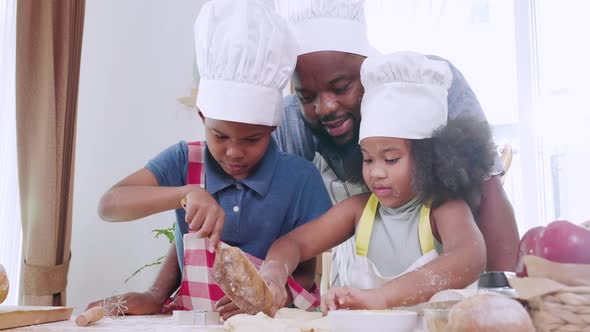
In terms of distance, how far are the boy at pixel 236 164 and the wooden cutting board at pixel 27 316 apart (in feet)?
0.61

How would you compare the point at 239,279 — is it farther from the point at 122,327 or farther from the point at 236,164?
the point at 236,164

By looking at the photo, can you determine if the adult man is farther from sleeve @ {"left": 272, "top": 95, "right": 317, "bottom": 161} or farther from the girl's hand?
the girl's hand

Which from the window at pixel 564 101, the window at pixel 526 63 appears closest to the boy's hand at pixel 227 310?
the window at pixel 526 63

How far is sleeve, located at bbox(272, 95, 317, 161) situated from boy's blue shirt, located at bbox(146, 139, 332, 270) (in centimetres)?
3

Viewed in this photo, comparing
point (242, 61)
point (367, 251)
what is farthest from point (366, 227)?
point (242, 61)

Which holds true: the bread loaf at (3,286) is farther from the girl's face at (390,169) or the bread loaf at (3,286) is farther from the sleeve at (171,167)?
the girl's face at (390,169)

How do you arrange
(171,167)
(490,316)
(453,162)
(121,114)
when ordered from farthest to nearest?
(121,114) → (171,167) → (453,162) → (490,316)

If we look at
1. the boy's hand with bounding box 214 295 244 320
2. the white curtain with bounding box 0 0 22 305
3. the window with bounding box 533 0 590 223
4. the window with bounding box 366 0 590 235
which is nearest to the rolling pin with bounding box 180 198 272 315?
the boy's hand with bounding box 214 295 244 320

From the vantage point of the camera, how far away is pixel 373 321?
21.2 inches

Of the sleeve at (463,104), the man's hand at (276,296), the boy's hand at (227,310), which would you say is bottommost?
the boy's hand at (227,310)

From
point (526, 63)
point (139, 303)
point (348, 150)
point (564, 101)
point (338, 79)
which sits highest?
point (526, 63)

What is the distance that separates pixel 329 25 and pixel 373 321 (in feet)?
1.78

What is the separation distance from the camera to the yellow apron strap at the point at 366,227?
0.84 meters

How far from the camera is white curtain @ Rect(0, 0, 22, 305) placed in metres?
1.95
